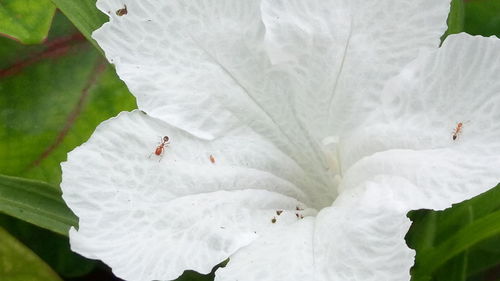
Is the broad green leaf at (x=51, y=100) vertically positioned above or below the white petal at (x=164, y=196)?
below

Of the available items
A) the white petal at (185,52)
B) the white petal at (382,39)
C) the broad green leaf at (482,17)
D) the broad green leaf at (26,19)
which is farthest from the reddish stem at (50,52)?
the broad green leaf at (482,17)

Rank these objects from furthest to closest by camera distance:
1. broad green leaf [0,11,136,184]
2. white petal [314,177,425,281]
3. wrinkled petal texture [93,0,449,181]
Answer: broad green leaf [0,11,136,184] → wrinkled petal texture [93,0,449,181] → white petal [314,177,425,281]

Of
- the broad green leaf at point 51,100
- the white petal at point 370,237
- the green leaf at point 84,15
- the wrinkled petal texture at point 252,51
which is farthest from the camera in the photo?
the broad green leaf at point 51,100

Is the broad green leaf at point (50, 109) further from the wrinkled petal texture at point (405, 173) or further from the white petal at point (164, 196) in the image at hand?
the wrinkled petal texture at point (405, 173)

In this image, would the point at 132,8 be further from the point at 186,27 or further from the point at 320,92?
the point at 320,92

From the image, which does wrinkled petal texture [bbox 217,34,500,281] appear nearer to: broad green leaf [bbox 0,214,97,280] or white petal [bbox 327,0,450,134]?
white petal [bbox 327,0,450,134]

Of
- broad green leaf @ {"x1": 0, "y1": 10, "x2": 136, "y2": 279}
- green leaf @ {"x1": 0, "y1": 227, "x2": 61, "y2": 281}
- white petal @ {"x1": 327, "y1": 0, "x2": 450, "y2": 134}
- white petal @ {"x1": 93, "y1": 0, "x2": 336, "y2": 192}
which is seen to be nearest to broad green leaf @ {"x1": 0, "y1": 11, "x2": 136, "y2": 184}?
broad green leaf @ {"x1": 0, "y1": 10, "x2": 136, "y2": 279}

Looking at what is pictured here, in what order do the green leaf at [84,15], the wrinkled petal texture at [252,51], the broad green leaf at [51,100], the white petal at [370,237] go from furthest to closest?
the broad green leaf at [51,100], the green leaf at [84,15], the wrinkled petal texture at [252,51], the white petal at [370,237]
